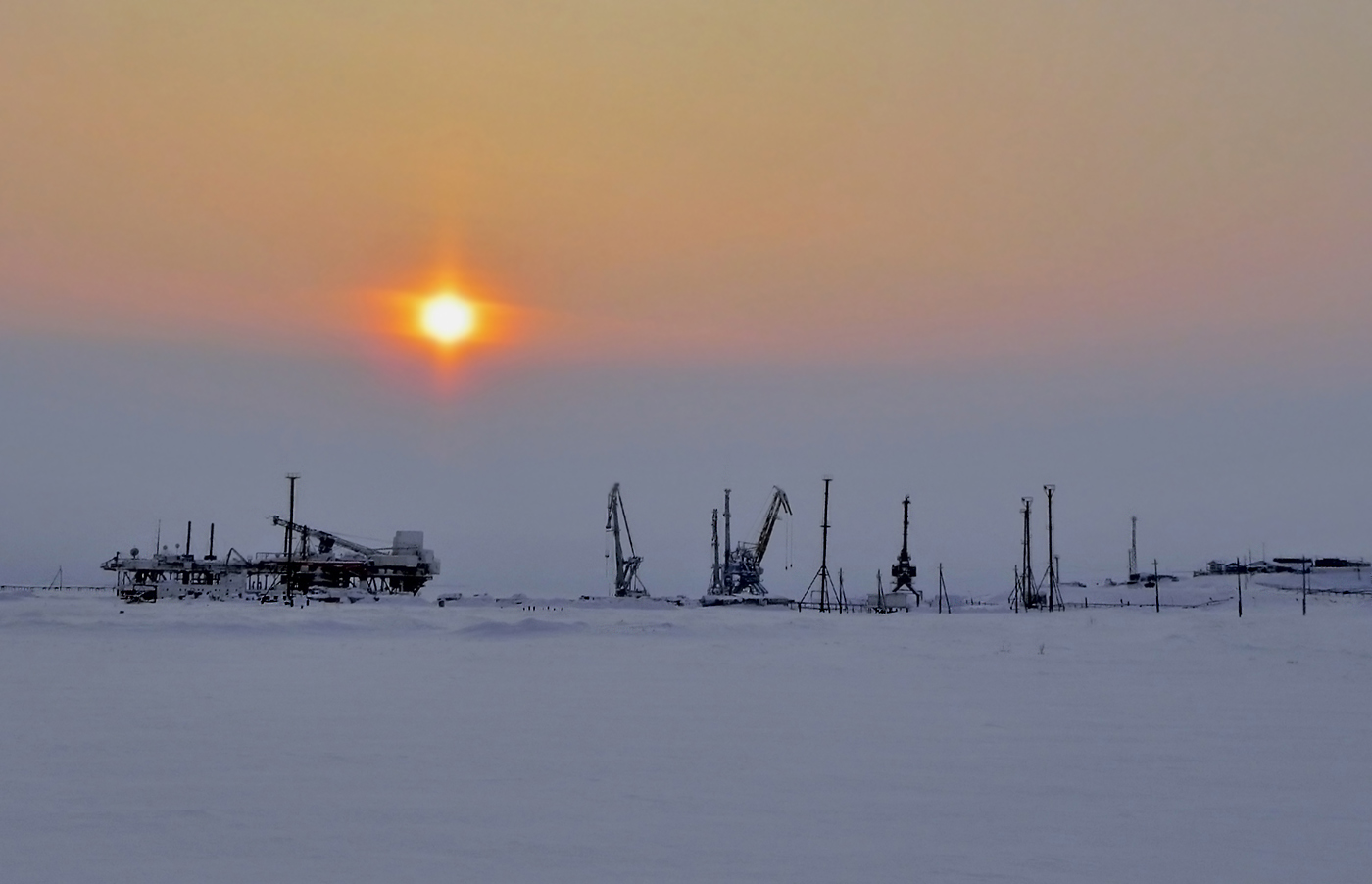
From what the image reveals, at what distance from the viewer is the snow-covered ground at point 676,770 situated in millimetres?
9461

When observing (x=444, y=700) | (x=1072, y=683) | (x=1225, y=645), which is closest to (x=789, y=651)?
(x=1072, y=683)

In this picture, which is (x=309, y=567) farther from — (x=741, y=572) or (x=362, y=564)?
(x=741, y=572)

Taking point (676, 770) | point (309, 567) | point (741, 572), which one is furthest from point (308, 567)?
point (676, 770)

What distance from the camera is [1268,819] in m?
11.2

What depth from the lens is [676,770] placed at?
1352 cm

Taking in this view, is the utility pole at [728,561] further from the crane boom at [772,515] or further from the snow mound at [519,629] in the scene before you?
the snow mound at [519,629]

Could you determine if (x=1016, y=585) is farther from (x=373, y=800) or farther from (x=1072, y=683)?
(x=373, y=800)

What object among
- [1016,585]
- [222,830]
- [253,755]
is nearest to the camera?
[222,830]

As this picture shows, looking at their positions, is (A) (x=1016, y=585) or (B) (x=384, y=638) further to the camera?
(A) (x=1016, y=585)

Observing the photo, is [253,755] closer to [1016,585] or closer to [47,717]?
[47,717]

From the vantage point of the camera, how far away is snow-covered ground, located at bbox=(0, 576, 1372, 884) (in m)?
9.46

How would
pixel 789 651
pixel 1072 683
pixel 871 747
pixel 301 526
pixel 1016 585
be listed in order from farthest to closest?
pixel 301 526 < pixel 1016 585 < pixel 789 651 < pixel 1072 683 < pixel 871 747

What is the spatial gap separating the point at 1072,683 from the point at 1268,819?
46.7ft

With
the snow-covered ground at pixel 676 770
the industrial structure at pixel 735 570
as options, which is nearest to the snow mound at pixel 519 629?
the snow-covered ground at pixel 676 770
